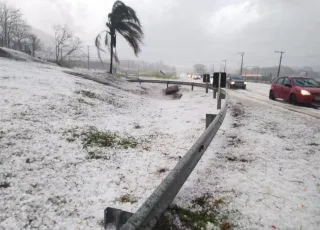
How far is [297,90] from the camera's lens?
1167 cm

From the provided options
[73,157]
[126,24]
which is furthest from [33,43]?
[73,157]

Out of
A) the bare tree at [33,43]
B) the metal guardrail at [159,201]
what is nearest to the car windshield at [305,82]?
the metal guardrail at [159,201]

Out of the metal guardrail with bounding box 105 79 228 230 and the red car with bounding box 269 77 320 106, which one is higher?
the red car with bounding box 269 77 320 106

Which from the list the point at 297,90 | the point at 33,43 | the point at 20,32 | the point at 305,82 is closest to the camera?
the point at 297,90

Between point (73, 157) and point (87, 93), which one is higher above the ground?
point (87, 93)

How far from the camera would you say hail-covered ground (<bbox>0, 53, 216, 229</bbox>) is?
2.94m

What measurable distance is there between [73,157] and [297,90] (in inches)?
464

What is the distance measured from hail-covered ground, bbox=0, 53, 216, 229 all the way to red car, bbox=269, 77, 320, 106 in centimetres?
690

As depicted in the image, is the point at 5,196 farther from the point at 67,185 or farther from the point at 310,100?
the point at 310,100

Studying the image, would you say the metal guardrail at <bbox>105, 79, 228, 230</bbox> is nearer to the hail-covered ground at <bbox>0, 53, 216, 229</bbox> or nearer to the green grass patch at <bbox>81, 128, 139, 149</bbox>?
the hail-covered ground at <bbox>0, 53, 216, 229</bbox>

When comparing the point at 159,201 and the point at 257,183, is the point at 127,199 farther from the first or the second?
the point at 257,183

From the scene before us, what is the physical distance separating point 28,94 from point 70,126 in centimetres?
282

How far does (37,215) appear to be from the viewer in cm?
280

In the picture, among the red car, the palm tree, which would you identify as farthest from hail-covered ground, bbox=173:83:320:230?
the palm tree
